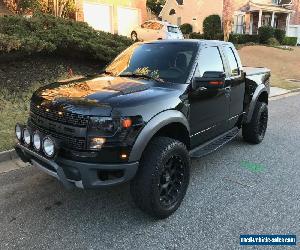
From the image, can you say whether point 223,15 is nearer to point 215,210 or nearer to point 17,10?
point 17,10

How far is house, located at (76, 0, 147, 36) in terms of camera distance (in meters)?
20.9

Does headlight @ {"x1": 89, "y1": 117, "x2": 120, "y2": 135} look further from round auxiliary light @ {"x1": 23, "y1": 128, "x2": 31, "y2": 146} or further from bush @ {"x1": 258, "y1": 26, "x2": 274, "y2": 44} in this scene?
bush @ {"x1": 258, "y1": 26, "x2": 274, "y2": 44}

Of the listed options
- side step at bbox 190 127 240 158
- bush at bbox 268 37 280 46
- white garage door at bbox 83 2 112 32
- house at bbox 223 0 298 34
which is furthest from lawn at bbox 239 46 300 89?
house at bbox 223 0 298 34

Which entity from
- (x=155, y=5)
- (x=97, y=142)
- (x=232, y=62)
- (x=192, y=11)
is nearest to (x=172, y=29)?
(x=192, y=11)

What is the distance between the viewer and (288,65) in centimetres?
1977

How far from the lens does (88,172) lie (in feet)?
10.2

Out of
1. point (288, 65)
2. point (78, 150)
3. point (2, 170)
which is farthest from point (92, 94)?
point (288, 65)

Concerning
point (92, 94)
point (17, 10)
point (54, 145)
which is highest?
point (17, 10)

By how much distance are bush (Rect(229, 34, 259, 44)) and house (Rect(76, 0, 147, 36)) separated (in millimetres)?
8783

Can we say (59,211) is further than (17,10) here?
No

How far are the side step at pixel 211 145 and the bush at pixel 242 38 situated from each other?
2580 cm

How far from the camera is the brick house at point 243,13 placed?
111ft

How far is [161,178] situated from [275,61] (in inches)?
746

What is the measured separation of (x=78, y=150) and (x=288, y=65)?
18982 millimetres
